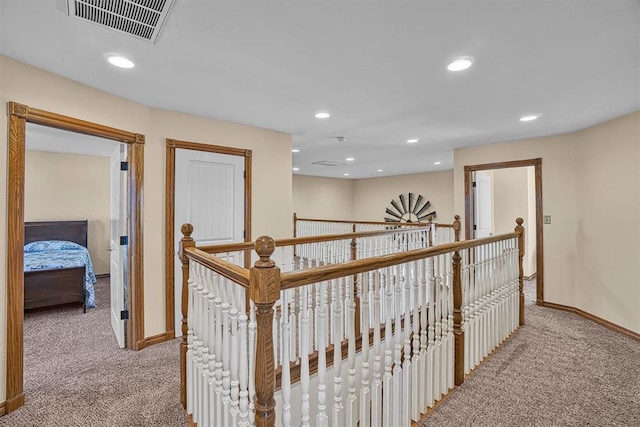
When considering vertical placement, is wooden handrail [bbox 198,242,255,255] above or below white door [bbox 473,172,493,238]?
below

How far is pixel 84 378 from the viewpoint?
242 cm

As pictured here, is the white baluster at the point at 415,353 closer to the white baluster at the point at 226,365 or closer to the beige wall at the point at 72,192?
the white baluster at the point at 226,365

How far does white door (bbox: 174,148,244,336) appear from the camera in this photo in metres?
3.24

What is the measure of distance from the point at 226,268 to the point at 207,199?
2.29m

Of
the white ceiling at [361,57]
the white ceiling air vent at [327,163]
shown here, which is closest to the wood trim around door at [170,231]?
the white ceiling at [361,57]

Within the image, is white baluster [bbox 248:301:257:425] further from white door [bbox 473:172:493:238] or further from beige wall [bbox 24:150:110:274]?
beige wall [bbox 24:150:110:274]

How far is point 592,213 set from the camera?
376cm

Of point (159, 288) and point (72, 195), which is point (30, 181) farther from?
point (159, 288)

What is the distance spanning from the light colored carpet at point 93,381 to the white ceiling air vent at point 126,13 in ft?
7.63

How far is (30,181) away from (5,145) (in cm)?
417

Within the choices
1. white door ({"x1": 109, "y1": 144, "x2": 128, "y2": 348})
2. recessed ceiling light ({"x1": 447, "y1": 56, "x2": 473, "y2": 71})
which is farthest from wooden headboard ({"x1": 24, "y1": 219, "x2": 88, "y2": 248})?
recessed ceiling light ({"x1": 447, "y1": 56, "x2": 473, "y2": 71})

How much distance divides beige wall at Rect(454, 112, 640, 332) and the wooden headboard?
679cm

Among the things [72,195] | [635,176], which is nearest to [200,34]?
[635,176]

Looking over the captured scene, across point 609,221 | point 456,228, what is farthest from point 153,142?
point 609,221
